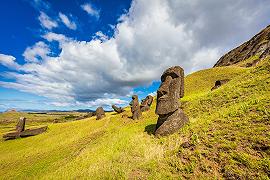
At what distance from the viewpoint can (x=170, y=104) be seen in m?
15.6

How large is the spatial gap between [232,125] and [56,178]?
478 inches

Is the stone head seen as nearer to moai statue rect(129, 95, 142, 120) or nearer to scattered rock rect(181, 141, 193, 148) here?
moai statue rect(129, 95, 142, 120)

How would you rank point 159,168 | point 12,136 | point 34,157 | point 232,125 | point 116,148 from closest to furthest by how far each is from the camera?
point 159,168, point 232,125, point 116,148, point 34,157, point 12,136

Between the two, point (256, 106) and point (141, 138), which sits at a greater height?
point (256, 106)

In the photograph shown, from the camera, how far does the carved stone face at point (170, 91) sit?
15570 mm

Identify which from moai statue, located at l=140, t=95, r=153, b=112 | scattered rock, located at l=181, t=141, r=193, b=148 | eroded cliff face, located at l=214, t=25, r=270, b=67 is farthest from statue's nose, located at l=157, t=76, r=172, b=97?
eroded cliff face, located at l=214, t=25, r=270, b=67

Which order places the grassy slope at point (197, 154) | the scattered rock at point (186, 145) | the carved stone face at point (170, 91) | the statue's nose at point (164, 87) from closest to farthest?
the grassy slope at point (197, 154), the scattered rock at point (186, 145), the carved stone face at point (170, 91), the statue's nose at point (164, 87)

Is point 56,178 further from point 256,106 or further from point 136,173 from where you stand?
point 256,106

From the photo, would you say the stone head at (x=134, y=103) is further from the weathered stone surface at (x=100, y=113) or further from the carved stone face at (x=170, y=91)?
the carved stone face at (x=170, y=91)

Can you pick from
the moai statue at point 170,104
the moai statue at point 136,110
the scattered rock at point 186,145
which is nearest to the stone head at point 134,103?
the moai statue at point 136,110

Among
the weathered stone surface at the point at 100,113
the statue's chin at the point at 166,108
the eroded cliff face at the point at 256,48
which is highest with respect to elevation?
the eroded cliff face at the point at 256,48

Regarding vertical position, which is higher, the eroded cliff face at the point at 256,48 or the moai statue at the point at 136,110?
the eroded cliff face at the point at 256,48

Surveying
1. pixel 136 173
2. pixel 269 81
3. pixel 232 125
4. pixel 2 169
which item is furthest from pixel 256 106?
pixel 2 169

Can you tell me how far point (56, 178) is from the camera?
40.9 feet
